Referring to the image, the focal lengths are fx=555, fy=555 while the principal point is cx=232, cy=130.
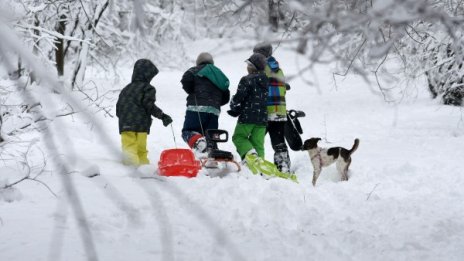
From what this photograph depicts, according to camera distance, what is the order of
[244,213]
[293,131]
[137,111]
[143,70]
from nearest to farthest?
[244,213] < [137,111] < [143,70] < [293,131]

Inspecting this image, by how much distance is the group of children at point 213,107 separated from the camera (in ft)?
23.4

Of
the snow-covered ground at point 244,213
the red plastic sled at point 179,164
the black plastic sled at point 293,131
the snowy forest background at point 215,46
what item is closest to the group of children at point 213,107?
the black plastic sled at point 293,131

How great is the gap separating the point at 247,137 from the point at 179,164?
1.38 meters

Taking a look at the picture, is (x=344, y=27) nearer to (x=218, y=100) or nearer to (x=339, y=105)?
(x=218, y=100)

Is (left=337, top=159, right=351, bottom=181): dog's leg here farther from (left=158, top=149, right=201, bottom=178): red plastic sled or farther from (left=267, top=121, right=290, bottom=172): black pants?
(left=158, top=149, right=201, bottom=178): red plastic sled

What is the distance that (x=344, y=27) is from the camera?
2275 millimetres

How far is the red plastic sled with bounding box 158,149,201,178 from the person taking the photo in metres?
6.32

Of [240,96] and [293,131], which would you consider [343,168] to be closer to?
[293,131]

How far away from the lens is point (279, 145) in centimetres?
757

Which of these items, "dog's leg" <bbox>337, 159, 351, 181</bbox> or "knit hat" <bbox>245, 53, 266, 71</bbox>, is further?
"dog's leg" <bbox>337, 159, 351, 181</bbox>

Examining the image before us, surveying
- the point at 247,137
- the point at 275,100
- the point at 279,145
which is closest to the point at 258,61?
the point at 275,100

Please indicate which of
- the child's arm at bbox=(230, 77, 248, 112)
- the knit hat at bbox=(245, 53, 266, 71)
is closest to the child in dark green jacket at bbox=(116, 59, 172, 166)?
the child's arm at bbox=(230, 77, 248, 112)

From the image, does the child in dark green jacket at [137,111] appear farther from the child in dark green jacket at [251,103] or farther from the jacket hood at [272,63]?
the jacket hood at [272,63]

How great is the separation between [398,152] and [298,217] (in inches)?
208
